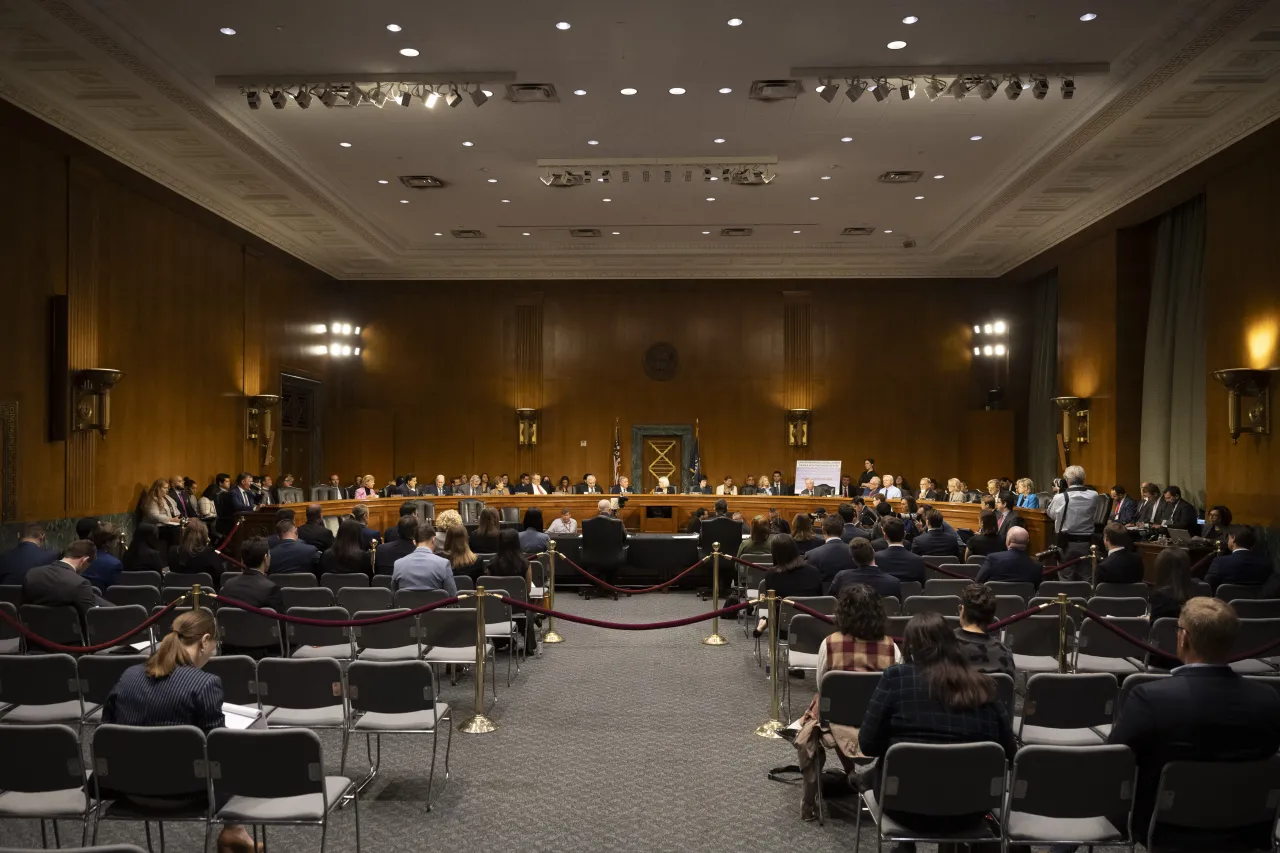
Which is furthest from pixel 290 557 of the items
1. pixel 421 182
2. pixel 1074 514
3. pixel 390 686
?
pixel 1074 514

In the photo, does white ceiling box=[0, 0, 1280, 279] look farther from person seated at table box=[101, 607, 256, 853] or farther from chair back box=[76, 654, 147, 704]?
person seated at table box=[101, 607, 256, 853]

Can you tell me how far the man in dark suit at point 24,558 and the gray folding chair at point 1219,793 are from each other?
803 centimetres

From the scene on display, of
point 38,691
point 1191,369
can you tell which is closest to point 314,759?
point 38,691

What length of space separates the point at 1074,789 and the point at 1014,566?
474cm

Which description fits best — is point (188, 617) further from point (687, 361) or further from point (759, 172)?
point (687, 361)

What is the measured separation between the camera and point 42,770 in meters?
3.74

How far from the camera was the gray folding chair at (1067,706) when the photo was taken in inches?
183

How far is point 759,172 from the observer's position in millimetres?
14266

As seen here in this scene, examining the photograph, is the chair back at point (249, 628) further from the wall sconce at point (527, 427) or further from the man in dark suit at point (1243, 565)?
the wall sconce at point (527, 427)

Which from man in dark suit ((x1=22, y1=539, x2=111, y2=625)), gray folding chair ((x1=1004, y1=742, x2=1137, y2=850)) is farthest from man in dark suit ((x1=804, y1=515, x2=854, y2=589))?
man in dark suit ((x1=22, y1=539, x2=111, y2=625))

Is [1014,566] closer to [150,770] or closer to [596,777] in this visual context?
[596,777]

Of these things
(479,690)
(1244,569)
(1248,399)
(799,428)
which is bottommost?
(479,690)

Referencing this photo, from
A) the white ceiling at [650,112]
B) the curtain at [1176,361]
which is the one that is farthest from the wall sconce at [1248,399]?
the white ceiling at [650,112]

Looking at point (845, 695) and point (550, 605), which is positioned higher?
point (845, 695)
